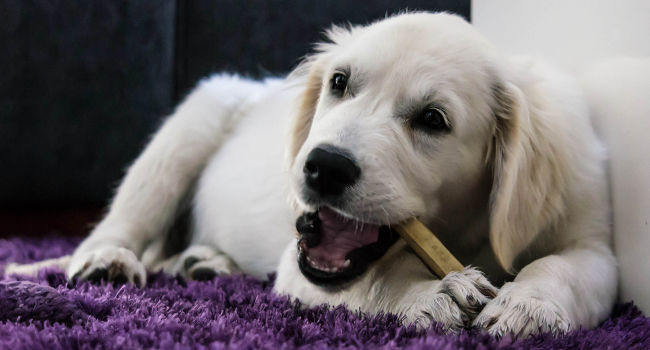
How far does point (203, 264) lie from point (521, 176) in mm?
1246

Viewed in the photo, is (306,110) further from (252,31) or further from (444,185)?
(252,31)

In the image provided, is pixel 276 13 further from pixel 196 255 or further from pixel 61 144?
pixel 196 255

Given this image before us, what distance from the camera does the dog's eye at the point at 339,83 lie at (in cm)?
193

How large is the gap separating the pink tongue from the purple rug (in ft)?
0.41

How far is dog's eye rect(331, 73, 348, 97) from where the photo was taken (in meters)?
1.93

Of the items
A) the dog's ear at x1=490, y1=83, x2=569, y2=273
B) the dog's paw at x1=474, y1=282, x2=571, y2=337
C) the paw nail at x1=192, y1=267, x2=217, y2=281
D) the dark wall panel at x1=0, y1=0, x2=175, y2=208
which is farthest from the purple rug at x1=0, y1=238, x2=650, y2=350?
the dark wall panel at x1=0, y1=0, x2=175, y2=208

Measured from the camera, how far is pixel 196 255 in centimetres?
266

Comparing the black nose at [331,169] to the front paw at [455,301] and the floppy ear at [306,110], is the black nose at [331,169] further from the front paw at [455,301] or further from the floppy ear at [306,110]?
the floppy ear at [306,110]

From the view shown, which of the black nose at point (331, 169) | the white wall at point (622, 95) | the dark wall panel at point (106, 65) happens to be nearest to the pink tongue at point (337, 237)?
the black nose at point (331, 169)

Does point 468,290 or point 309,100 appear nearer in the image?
point 468,290

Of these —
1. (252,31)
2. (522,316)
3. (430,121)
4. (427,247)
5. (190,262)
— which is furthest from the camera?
(252,31)

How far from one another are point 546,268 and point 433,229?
314mm

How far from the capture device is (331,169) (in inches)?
61.8

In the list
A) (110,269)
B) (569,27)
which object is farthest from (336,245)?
(569,27)
